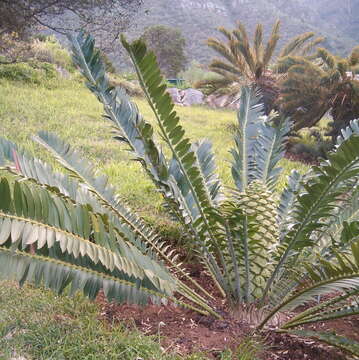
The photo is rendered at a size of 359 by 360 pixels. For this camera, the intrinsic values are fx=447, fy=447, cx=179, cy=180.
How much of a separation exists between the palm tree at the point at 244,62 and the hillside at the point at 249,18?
682 inches

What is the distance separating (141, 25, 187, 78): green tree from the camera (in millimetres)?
21547

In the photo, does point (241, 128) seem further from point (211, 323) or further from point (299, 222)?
point (211, 323)

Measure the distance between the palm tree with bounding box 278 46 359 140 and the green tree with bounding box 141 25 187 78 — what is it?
50.3 feet

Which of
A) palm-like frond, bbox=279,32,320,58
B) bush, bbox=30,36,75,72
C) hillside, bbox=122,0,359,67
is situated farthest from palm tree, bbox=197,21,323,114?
hillside, bbox=122,0,359,67

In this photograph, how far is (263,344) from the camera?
1.67m

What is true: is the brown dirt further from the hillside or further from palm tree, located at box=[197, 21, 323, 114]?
the hillside

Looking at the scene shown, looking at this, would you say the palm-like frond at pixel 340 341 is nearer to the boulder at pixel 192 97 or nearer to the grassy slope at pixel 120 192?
the grassy slope at pixel 120 192

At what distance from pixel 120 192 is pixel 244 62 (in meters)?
6.27

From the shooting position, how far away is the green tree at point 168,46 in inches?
848

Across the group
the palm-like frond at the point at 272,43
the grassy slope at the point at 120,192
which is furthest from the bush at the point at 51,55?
the palm-like frond at the point at 272,43

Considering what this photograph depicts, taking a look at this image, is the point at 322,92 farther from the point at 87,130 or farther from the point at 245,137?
the point at 245,137

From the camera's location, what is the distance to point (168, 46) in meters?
21.7

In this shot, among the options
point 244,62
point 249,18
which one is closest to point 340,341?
point 244,62

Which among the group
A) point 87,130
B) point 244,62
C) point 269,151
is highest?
point 244,62
